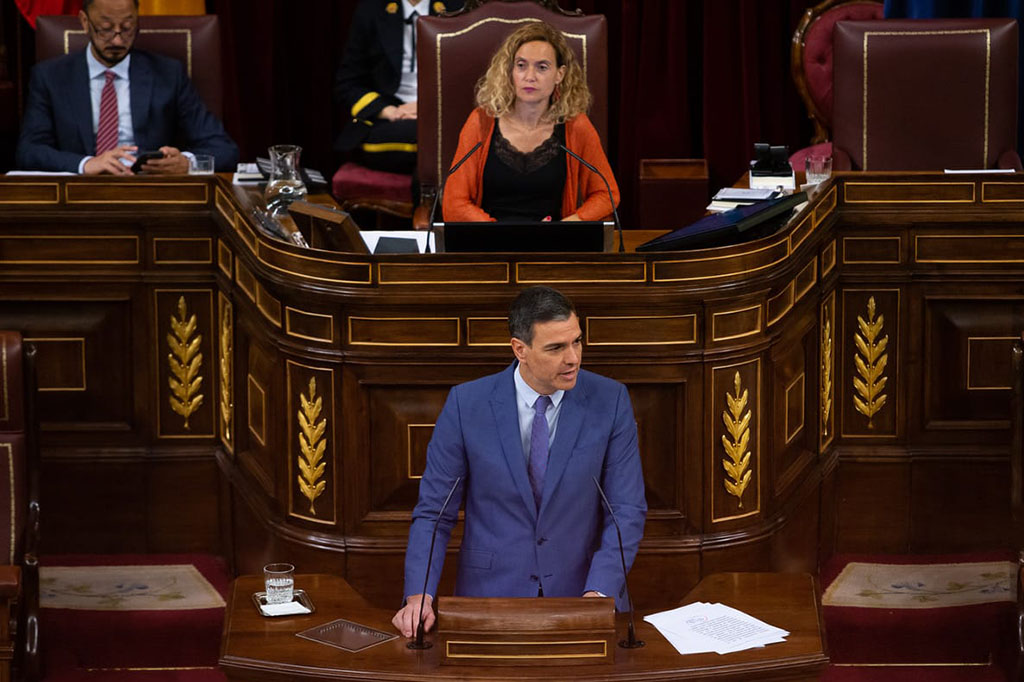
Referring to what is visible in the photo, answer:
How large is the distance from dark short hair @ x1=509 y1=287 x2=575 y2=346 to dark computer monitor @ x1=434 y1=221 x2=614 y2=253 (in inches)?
33.1

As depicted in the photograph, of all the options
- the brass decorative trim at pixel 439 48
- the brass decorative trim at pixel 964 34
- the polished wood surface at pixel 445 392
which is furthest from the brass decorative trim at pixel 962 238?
the brass decorative trim at pixel 439 48

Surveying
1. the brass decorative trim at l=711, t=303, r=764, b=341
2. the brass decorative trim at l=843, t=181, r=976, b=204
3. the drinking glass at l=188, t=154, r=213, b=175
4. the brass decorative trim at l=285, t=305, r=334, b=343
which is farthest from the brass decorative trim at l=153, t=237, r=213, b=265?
the brass decorative trim at l=843, t=181, r=976, b=204

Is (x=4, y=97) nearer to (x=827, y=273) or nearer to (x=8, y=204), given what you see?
(x=8, y=204)

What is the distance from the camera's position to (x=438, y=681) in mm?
3045

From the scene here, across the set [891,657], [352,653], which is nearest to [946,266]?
[891,657]

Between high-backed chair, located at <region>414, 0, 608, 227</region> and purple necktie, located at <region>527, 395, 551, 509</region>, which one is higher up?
high-backed chair, located at <region>414, 0, 608, 227</region>

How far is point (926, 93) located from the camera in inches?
228

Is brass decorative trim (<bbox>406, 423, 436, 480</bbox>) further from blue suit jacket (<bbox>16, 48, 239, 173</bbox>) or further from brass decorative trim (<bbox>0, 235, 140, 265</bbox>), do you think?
blue suit jacket (<bbox>16, 48, 239, 173</bbox>)

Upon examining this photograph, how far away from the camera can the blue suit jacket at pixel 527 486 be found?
3635 millimetres

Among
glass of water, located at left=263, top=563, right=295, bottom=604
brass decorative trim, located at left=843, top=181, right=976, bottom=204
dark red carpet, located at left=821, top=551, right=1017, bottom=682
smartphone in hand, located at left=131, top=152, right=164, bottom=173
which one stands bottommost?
dark red carpet, located at left=821, top=551, right=1017, bottom=682

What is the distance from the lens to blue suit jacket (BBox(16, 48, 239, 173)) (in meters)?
5.67

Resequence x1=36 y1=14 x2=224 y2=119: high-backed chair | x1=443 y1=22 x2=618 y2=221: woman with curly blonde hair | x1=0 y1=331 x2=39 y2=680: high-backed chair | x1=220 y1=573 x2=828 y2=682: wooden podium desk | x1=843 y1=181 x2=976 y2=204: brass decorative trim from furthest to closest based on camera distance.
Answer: x1=36 y1=14 x2=224 y2=119: high-backed chair < x1=443 y1=22 x2=618 y2=221: woman with curly blonde hair < x1=843 y1=181 x2=976 y2=204: brass decorative trim < x1=0 y1=331 x2=39 y2=680: high-backed chair < x1=220 y1=573 x2=828 y2=682: wooden podium desk

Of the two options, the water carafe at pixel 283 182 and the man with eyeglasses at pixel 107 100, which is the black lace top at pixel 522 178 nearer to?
the water carafe at pixel 283 182

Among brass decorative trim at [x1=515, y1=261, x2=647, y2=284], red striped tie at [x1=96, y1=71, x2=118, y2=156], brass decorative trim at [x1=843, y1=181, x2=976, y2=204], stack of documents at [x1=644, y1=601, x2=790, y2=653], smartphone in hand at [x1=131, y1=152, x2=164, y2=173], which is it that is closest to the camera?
stack of documents at [x1=644, y1=601, x2=790, y2=653]
